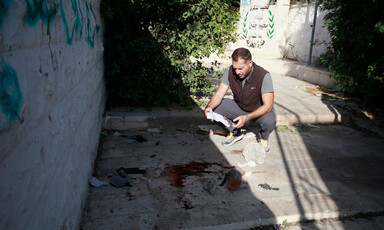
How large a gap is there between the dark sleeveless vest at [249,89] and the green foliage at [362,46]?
315cm

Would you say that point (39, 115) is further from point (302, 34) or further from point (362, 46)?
point (302, 34)

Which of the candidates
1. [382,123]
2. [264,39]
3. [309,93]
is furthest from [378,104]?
[264,39]

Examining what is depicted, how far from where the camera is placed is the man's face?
3.85 meters

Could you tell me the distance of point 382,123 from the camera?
5809 millimetres

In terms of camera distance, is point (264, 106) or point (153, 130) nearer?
point (264, 106)

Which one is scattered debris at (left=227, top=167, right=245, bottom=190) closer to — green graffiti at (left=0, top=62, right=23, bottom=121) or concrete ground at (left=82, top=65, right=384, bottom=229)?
concrete ground at (left=82, top=65, right=384, bottom=229)

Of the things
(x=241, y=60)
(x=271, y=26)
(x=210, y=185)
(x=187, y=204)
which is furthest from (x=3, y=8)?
(x=271, y=26)

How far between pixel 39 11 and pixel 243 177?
112 inches

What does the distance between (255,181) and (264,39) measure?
13576mm

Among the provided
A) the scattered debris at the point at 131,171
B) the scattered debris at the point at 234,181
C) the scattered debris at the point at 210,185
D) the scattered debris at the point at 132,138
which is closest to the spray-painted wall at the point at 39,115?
the scattered debris at the point at 131,171

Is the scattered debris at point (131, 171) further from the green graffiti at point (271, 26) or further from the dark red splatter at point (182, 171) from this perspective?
the green graffiti at point (271, 26)

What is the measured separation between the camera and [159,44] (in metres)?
5.43

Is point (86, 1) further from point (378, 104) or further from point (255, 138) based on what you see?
point (378, 104)

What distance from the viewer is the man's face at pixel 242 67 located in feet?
12.6
